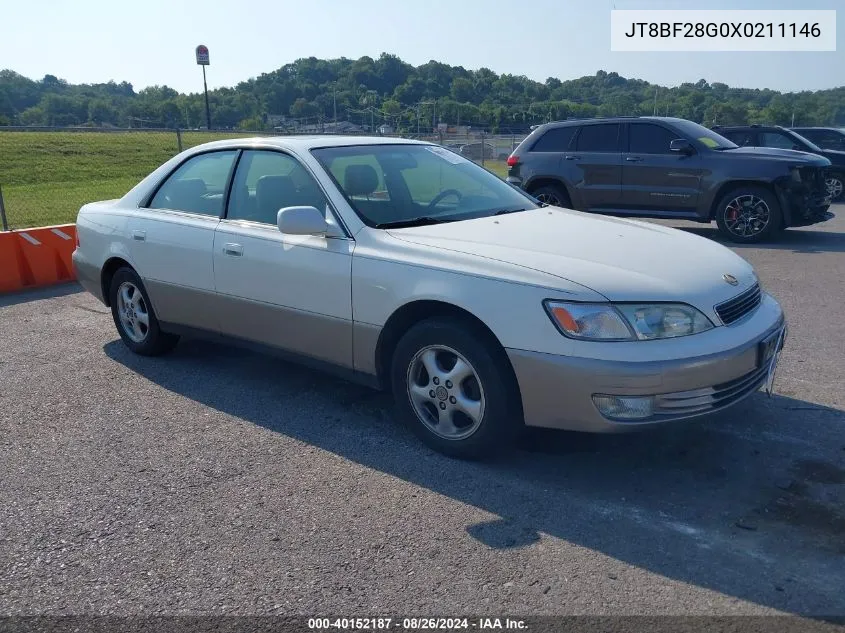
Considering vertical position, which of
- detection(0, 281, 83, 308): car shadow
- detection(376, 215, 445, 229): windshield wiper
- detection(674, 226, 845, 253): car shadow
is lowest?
detection(0, 281, 83, 308): car shadow

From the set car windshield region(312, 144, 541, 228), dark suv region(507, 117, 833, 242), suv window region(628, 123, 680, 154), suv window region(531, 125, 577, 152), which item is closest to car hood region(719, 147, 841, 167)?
dark suv region(507, 117, 833, 242)

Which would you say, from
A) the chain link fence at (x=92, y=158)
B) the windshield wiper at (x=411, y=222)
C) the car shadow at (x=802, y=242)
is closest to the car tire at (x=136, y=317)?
the windshield wiper at (x=411, y=222)

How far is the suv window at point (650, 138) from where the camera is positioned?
37.8 ft

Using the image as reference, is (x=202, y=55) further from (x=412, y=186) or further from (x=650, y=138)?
(x=412, y=186)

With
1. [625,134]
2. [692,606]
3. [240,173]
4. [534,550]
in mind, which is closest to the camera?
[692,606]

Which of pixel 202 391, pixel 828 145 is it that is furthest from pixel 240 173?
pixel 828 145

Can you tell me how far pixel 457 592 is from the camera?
2.91 meters

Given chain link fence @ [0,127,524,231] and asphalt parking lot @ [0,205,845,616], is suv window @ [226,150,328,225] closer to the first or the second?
asphalt parking lot @ [0,205,845,616]

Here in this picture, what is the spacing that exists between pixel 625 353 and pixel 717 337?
0.50m

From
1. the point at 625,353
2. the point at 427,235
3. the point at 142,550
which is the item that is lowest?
the point at 142,550

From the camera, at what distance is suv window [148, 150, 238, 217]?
5227 millimetres

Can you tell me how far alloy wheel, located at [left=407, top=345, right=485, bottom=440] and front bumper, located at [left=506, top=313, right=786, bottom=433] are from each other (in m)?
0.28

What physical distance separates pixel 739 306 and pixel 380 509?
6.56ft

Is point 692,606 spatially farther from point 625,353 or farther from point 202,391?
point 202,391
